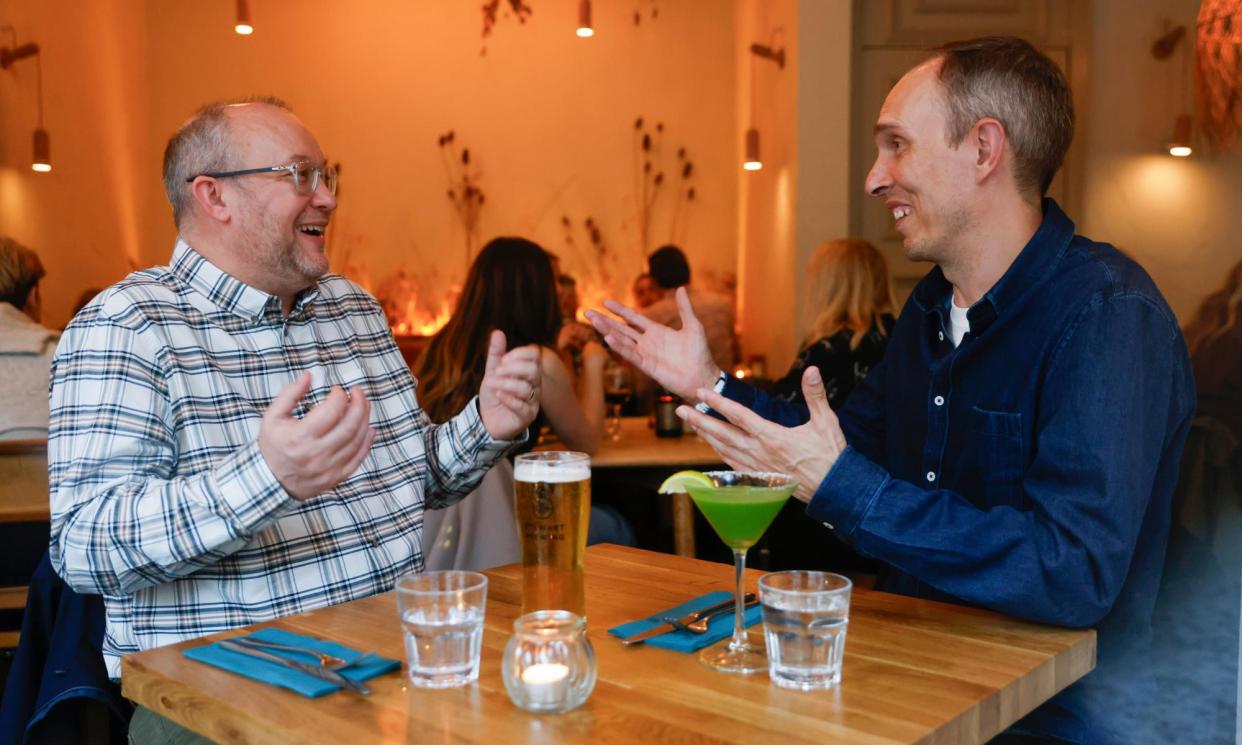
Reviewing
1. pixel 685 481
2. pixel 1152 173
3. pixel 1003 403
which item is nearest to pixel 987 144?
pixel 1003 403

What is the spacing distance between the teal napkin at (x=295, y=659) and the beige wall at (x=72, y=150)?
467cm

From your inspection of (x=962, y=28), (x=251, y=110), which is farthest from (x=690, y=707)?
(x=962, y=28)

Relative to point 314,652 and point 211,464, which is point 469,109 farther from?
point 314,652

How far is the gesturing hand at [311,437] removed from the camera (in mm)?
1400

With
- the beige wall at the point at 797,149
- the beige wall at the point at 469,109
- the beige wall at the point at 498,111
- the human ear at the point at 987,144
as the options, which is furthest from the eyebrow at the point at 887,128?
the beige wall at the point at 498,111

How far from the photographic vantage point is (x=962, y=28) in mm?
5320

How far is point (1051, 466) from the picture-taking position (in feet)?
4.86

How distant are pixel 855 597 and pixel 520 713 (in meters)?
0.63

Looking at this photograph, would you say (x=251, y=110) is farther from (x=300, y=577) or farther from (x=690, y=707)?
(x=690, y=707)

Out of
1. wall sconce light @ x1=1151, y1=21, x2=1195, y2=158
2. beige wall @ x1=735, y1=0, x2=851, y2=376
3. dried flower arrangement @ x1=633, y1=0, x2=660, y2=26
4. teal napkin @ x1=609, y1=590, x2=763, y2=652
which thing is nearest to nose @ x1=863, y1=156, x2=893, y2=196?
teal napkin @ x1=609, y1=590, x2=763, y2=652

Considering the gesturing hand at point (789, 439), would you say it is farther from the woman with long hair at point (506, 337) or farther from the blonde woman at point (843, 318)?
the blonde woman at point (843, 318)

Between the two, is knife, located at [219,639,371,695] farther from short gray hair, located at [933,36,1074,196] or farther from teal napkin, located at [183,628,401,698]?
short gray hair, located at [933,36,1074,196]

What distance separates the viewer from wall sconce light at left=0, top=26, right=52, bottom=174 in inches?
208

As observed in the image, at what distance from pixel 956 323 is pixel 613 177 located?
21.8 ft
